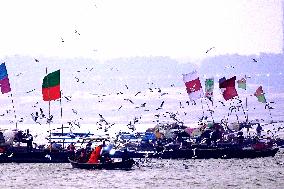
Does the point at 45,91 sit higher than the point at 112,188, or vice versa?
the point at 45,91

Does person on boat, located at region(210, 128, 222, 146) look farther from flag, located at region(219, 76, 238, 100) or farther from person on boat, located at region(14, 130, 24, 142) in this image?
person on boat, located at region(14, 130, 24, 142)

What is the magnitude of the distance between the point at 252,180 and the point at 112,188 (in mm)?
15471

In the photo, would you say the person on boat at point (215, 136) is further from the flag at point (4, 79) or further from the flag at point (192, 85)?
the flag at point (4, 79)

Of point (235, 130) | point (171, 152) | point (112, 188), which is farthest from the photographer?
point (235, 130)

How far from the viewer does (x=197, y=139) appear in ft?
323

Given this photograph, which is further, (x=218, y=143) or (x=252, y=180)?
(x=218, y=143)

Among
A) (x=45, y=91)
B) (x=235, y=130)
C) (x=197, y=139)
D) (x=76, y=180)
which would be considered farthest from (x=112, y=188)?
(x=235, y=130)

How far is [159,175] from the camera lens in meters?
74.6

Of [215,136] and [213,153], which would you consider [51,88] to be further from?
[215,136]

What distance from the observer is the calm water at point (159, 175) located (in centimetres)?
6831

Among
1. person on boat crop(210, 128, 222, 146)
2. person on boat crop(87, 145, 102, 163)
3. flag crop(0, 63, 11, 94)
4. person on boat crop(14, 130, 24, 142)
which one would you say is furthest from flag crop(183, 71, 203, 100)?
flag crop(0, 63, 11, 94)

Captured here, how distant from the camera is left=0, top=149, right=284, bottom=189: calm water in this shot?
6831 centimetres

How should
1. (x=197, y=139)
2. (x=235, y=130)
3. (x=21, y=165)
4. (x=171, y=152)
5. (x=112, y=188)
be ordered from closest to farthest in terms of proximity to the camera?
(x=112, y=188), (x=21, y=165), (x=171, y=152), (x=197, y=139), (x=235, y=130)

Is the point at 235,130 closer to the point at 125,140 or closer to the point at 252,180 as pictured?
the point at 125,140
